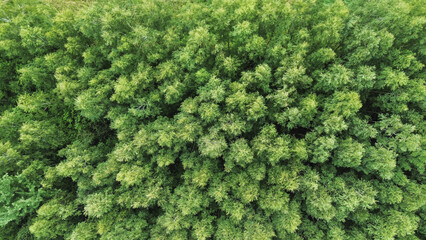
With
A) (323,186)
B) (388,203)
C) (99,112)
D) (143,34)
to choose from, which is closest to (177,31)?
(143,34)

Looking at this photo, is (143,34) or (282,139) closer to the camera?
(282,139)

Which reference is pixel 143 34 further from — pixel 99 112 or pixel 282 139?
pixel 282 139

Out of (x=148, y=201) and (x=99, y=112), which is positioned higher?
(x=99, y=112)

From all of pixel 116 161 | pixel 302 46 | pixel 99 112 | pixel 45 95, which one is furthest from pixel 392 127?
pixel 45 95

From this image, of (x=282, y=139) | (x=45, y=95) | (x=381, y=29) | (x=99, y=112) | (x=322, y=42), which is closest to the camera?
(x=282, y=139)

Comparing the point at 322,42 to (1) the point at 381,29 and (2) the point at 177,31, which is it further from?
(2) the point at 177,31

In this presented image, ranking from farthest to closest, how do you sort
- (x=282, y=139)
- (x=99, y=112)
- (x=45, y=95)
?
(x=45, y=95), (x=99, y=112), (x=282, y=139)

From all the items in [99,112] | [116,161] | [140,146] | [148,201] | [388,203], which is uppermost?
[99,112]
